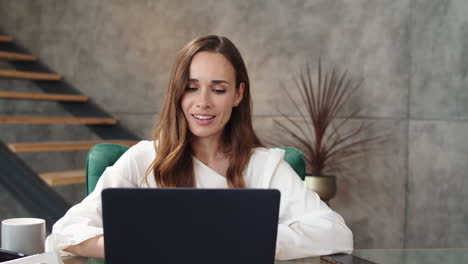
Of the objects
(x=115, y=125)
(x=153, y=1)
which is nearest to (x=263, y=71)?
(x=153, y=1)

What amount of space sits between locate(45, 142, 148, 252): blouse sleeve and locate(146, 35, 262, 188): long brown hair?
0.08 meters

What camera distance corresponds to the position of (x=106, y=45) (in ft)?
15.7

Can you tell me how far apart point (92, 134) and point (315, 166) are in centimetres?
233

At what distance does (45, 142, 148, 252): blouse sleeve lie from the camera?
1356 millimetres

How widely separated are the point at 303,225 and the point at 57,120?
2.86 metres

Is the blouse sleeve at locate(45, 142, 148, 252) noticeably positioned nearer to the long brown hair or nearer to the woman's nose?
the long brown hair

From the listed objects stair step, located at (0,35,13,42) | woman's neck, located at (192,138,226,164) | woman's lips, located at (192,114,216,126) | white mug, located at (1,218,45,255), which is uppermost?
stair step, located at (0,35,13,42)

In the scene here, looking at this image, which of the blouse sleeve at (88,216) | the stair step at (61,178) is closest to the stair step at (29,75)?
the stair step at (61,178)

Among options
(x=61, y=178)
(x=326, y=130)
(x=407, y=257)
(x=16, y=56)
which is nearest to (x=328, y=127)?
(x=326, y=130)

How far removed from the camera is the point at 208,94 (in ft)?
5.57

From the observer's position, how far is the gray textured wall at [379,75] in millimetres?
3316

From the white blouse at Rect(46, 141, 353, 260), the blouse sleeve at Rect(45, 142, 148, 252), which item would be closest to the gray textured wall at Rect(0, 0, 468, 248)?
the white blouse at Rect(46, 141, 353, 260)

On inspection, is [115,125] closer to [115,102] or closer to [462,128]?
[115,102]

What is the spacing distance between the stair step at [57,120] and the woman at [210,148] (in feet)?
6.85
